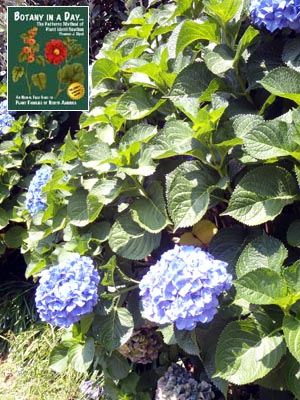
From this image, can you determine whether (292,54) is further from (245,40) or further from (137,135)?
(137,135)

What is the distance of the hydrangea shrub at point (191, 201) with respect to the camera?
1419 mm

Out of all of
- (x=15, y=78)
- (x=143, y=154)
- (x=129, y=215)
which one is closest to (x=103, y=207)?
(x=129, y=215)

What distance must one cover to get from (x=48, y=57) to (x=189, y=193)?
80cm

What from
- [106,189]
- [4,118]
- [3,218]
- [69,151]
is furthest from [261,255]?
[4,118]

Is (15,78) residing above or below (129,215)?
above

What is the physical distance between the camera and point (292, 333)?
1.32 meters

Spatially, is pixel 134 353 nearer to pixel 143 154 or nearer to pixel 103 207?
pixel 103 207

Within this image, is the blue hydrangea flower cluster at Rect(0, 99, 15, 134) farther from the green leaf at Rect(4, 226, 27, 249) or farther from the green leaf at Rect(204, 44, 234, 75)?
the green leaf at Rect(204, 44, 234, 75)

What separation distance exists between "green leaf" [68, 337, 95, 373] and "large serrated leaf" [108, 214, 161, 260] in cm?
30

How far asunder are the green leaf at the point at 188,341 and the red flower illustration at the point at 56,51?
3.32 ft

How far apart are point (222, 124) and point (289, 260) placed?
0.40 meters

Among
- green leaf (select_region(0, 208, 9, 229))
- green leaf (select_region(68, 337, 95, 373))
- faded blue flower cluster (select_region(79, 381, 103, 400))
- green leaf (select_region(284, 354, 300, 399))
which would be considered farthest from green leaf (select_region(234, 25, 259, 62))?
green leaf (select_region(0, 208, 9, 229))

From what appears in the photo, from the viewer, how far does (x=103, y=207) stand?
1899 mm

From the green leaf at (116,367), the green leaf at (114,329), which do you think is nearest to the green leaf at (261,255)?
the green leaf at (114,329)
